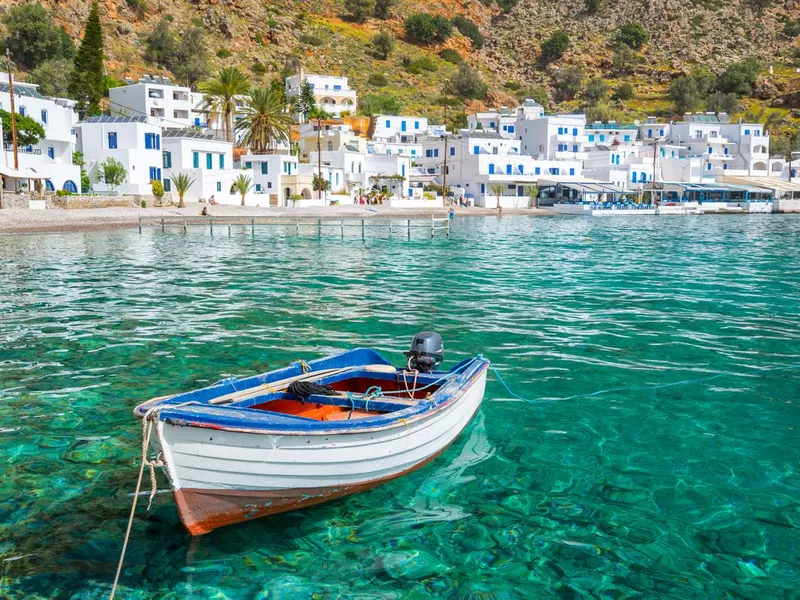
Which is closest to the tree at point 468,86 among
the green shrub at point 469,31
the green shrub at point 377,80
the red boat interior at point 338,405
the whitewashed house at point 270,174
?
the green shrub at point 377,80

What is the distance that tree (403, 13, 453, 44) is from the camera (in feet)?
575

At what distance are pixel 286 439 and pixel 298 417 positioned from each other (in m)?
0.63

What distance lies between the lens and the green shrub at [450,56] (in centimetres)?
17400

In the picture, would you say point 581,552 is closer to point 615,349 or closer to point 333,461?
point 333,461

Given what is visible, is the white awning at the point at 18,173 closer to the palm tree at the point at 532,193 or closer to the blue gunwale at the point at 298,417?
the blue gunwale at the point at 298,417

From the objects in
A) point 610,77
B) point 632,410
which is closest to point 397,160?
point 632,410

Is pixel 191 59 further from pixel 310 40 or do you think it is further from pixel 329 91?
pixel 310 40

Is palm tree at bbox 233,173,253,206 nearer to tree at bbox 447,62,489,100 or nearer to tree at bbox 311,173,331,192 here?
tree at bbox 311,173,331,192

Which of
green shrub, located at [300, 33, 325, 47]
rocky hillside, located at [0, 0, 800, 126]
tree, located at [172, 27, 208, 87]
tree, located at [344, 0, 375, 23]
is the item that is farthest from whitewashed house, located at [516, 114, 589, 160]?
tree, located at [344, 0, 375, 23]

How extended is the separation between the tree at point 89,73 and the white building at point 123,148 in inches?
646

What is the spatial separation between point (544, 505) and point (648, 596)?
1922 millimetres

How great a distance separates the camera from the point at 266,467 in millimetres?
7488

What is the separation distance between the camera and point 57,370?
14.3m

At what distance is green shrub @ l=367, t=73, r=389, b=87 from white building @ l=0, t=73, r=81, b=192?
9086cm
